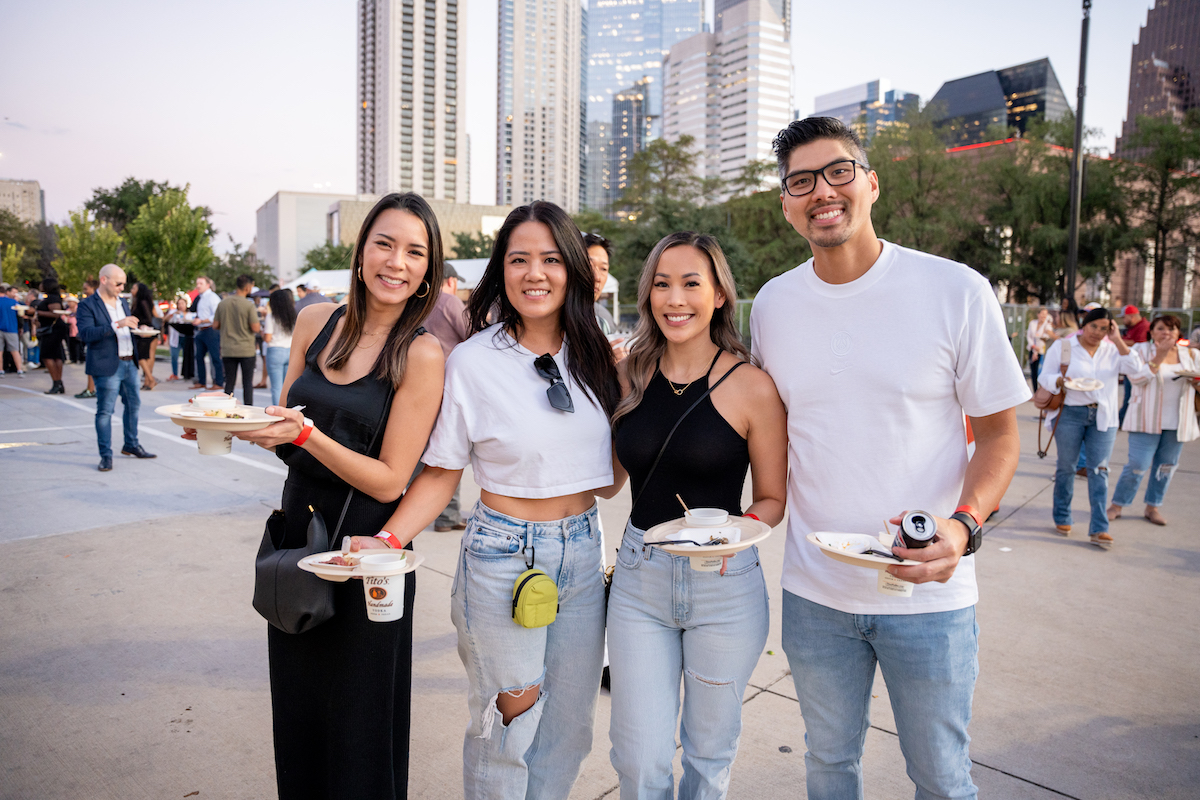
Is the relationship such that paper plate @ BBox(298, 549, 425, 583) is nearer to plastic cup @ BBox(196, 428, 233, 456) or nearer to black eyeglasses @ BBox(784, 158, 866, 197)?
plastic cup @ BBox(196, 428, 233, 456)

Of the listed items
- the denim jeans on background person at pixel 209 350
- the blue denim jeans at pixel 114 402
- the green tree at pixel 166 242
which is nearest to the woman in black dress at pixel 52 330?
the denim jeans on background person at pixel 209 350

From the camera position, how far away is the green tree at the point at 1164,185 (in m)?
29.1

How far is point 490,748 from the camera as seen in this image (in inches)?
84.2

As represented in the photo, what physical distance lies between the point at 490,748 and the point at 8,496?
689 cm

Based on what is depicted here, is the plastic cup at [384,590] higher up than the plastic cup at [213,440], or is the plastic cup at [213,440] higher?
the plastic cup at [213,440]

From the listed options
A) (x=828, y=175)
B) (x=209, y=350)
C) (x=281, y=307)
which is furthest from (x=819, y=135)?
(x=209, y=350)

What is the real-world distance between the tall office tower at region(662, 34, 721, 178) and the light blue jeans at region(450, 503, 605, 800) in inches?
6362

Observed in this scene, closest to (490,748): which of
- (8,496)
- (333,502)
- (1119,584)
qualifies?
(333,502)

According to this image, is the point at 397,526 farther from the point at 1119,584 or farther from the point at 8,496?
the point at 8,496

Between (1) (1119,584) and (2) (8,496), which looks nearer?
(1) (1119,584)

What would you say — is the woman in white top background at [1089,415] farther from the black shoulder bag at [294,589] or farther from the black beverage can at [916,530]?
the black shoulder bag at [294,589]

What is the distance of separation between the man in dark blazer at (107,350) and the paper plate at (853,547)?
8.19m

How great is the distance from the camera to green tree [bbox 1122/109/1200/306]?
95.4 feet

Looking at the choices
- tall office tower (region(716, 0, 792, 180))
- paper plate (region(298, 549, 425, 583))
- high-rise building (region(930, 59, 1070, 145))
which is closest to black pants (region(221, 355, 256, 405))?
paper plate (region(298, 549, 425, 583))
